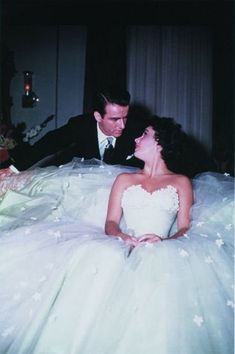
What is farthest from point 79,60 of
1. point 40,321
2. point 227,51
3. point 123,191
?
point 40,321

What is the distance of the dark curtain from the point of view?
20.1 ft

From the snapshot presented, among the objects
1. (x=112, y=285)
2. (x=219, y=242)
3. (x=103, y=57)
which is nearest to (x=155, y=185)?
(x=219, y=242)

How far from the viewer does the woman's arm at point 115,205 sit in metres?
2.31

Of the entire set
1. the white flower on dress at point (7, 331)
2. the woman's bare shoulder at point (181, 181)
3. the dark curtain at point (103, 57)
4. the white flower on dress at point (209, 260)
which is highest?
the dark curtain at point (103, 57)

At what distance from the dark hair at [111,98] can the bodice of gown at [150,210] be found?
0.82m

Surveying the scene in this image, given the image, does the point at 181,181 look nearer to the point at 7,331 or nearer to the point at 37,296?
the point at 37,296

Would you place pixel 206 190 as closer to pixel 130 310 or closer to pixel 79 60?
pixel 130 310

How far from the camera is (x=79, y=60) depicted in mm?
6562

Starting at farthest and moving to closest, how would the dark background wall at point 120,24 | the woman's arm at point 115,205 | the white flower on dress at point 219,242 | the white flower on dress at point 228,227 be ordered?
1. the dark background wall at point 120,24
2. the woman's arm at point 115,205
3. the white flower on dress at point 228,227
4. the white flower on dress at point 219,242

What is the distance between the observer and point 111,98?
9.71ft

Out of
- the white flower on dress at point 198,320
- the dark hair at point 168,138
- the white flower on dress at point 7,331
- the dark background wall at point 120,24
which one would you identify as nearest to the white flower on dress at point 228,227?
the white flower on dress at point 198,320

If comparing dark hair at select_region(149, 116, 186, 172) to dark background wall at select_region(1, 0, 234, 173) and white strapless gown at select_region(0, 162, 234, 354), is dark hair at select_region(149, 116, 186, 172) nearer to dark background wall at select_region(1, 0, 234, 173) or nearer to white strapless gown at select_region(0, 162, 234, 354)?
white strapless gown at select_region(0, 162, 234, 354)

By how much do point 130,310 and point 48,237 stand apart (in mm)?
594

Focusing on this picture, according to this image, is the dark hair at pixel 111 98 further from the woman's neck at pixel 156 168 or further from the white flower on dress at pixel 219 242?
the white flower on dress at pixel 219 242
